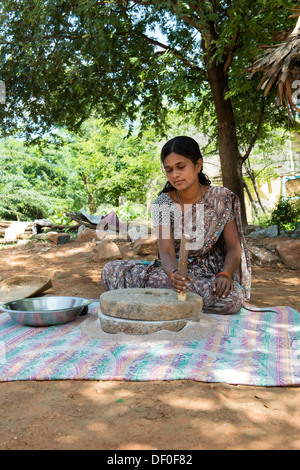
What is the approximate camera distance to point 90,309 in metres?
3.14

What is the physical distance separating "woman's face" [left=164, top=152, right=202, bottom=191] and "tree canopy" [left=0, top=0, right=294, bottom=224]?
2244 mm

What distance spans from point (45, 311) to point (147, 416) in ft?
4.06

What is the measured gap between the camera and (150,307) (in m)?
2.33

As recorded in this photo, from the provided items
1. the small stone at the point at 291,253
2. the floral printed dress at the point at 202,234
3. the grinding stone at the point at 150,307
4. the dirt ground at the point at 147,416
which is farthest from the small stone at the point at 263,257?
the dirt ground at the point at 147,416

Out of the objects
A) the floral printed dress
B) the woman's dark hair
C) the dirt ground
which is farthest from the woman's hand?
the woman's dark hair

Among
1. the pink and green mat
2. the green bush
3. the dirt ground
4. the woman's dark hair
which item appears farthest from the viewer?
the green bush

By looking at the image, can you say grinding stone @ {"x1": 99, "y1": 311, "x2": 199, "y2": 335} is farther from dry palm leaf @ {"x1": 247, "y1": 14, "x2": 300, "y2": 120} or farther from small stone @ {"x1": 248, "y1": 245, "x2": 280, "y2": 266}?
small stone @ {"x1": 248, "y1": 245, "x2": 280, "y2": 266}

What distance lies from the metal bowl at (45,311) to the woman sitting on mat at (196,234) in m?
0.52

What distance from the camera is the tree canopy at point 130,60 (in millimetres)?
5105

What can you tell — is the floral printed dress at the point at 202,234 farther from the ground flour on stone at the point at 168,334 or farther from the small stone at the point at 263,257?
the small stone at the point at 263,257

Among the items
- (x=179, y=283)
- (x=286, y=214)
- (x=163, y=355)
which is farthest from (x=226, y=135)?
(x=163, y=355)

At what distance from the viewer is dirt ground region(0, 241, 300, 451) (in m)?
1.36

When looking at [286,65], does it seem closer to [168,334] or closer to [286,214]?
[168,334]
